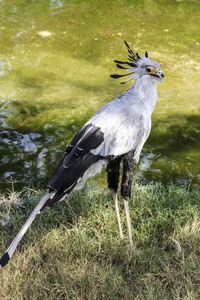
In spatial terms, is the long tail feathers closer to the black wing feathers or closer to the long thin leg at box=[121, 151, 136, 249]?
the black wing feathers

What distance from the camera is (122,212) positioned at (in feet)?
10.7

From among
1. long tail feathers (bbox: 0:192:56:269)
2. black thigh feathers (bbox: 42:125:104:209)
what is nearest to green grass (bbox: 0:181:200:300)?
long tail feathers (bbox: 0:192:56:269)

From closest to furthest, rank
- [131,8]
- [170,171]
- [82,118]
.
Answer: [170,171] < [82,118] < [131,8]

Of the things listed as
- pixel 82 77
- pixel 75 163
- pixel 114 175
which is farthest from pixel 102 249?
pixel 82 77

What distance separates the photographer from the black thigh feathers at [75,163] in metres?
2.52

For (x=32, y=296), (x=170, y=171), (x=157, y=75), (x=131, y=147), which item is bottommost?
(x=170, y=171)

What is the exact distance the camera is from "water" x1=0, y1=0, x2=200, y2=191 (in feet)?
13.4

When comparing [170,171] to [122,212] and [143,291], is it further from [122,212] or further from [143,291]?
[143,291]

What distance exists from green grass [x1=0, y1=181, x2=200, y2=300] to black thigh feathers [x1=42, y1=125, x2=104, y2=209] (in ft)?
1.59

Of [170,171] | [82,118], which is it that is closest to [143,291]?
[170,171]

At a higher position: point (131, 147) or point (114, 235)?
point (131, 147)

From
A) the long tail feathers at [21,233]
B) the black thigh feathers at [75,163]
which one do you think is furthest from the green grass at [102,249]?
the black thigh feathers at [75,163]

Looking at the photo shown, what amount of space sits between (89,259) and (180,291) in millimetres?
618

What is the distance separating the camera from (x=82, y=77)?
5414mm
